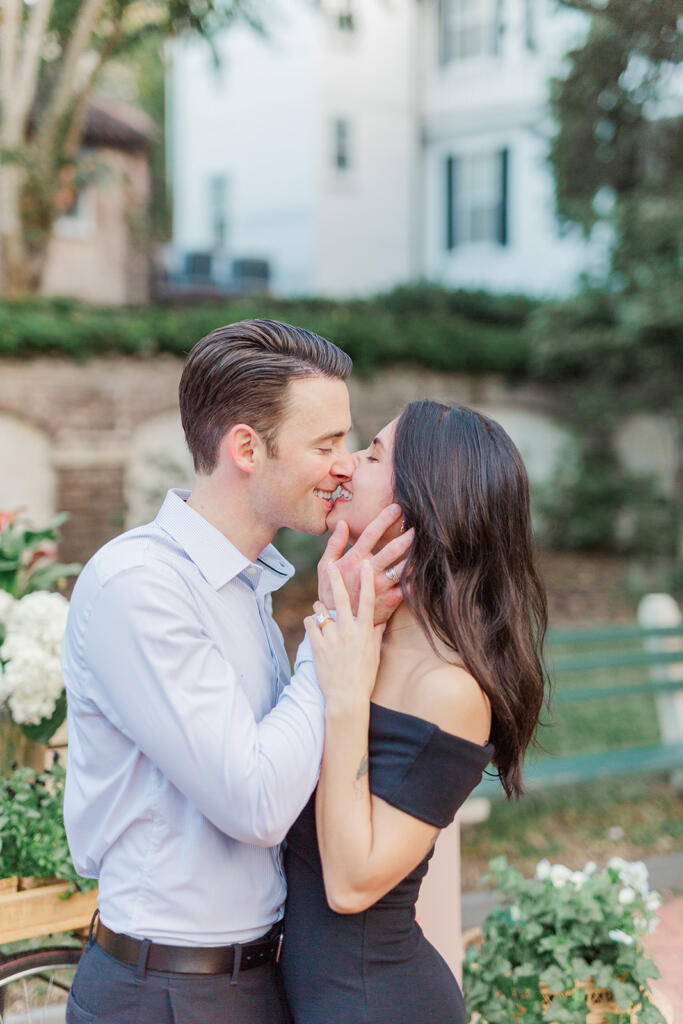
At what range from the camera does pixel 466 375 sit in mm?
14578

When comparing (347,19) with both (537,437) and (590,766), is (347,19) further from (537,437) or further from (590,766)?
(537,437)

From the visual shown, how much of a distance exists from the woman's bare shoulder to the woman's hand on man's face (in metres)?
0.10

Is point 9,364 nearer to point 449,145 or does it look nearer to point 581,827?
point 581,827

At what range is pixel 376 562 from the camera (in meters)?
2.03

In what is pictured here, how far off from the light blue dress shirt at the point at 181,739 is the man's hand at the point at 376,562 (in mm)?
142

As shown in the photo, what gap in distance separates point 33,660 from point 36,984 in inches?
37.2

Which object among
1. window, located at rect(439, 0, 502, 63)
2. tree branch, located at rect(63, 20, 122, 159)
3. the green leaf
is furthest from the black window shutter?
the green leaf

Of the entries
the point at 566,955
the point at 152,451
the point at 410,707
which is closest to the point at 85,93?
the point at 152,451

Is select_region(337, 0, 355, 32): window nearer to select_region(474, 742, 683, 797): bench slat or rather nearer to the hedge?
select_region(474, 742, 683, 797): bench slat

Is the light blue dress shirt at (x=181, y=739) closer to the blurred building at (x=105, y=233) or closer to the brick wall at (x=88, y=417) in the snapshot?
the brick wall at (x=88, y=417)

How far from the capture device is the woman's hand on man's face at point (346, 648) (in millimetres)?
1849

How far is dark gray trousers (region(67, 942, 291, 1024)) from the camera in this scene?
1841 millimetres

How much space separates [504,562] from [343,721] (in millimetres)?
505

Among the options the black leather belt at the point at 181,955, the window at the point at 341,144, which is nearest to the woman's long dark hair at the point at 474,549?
the black leather belt at the point at 181,955
